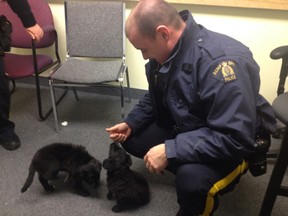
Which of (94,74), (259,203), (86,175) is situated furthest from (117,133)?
(259,203)

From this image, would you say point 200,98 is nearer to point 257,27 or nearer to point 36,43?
point 257,27

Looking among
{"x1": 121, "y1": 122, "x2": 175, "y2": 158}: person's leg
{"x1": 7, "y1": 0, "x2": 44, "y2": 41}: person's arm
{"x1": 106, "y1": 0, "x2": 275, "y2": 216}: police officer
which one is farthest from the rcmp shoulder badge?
{"x1": 7, "y1": 0, "x2": 44, "y2": 41}: person's arm

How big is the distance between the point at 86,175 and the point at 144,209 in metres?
0.38

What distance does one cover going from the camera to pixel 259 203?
1.74 m

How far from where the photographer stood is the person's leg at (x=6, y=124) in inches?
82.6

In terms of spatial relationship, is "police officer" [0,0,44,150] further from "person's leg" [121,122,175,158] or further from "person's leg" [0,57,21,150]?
"person's leg" [121,122,175,158]

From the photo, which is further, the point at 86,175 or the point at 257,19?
the point at 257,19

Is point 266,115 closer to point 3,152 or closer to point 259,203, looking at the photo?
point 259,203

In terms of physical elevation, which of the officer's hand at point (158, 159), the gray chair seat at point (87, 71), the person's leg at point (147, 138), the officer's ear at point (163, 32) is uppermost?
the officer's ear at point (163, 32)

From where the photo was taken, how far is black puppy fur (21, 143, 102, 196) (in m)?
1.69

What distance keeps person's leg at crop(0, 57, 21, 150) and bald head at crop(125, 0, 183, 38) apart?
4.17 ft

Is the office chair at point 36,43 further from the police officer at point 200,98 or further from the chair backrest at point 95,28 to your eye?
the police officer at point 200,98

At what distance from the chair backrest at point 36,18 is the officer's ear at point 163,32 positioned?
155cm

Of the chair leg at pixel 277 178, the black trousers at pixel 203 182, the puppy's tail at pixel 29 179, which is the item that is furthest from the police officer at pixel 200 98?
the puppy's tail at pixel 29 179
